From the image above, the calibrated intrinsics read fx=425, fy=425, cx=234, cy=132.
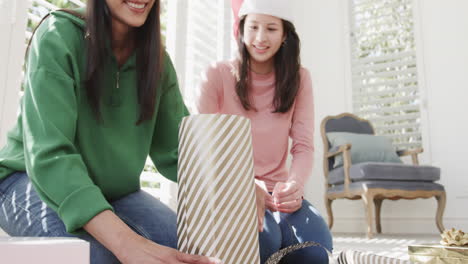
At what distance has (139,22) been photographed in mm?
826

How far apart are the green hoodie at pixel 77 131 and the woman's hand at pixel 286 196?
32 cm

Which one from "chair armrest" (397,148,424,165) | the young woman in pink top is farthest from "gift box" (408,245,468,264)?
"chair armrest" (397,148,424,165)

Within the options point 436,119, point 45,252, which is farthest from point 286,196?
point 436,119

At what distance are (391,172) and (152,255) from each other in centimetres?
284

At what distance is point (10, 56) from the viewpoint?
1415mm

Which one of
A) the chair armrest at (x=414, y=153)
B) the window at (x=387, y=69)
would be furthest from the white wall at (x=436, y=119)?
the chair armrest at (x=414, y=153)

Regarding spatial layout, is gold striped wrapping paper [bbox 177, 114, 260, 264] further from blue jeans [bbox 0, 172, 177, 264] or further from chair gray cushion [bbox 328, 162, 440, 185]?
chair gray cushion [bbox 328, 162, 440, 185]

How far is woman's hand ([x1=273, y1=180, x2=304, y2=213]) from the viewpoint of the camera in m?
1.09

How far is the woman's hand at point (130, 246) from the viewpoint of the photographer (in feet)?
1.64

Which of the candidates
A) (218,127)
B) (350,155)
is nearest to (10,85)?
(218,127)

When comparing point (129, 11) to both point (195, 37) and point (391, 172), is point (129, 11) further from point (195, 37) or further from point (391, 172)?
point (391, 172)

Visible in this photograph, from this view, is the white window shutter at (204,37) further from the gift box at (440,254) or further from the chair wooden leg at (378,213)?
the chair wooden leg at (378,213)

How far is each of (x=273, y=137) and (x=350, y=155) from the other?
2191 mm

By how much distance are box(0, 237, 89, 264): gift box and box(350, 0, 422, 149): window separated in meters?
3.83
